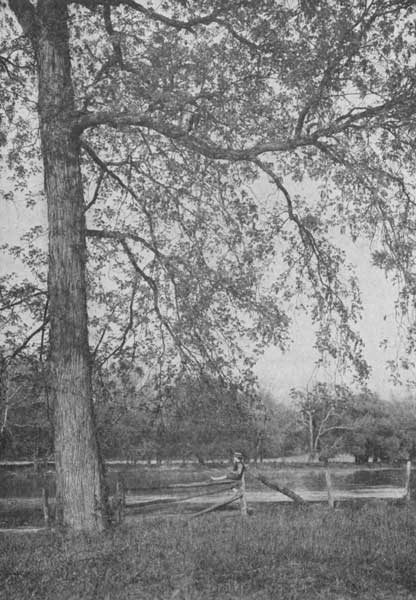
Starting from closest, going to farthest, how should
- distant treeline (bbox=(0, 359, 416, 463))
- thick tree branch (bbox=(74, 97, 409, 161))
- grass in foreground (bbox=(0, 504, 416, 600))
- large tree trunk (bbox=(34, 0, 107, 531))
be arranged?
grass in foreground (bbox=(0, 504, 416, 600)), thick tree branch (bbox=(74, 97, 409, 161)), large tree trunk (bbox=(34, 0, 107, 531)), distant treeline (bbox=(0, 359, 416, 463))

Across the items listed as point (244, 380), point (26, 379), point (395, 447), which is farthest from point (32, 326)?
point (395, 447)

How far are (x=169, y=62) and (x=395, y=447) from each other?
71.1m

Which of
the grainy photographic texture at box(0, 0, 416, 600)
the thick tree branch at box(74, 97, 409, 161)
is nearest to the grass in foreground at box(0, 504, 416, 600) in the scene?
the grainy photographic texture at box(0, 0, 416, 600)

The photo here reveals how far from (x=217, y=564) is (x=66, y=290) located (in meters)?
5.30

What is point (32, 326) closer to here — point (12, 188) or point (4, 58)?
point (12, 188)

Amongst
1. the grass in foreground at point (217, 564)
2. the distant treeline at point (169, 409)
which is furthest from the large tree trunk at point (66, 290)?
the distant treeline at point (169, 409)

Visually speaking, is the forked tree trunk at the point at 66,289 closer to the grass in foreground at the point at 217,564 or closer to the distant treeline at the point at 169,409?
the grass in foreground at the point at 217,564

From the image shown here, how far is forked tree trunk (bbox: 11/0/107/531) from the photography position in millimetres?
11391

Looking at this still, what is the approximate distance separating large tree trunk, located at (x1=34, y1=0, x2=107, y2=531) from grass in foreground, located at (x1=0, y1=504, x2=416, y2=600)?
28.7 inches

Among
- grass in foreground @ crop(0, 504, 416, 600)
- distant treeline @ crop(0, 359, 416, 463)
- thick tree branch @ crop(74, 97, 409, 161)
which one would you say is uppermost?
thick tree branch @ crop(74, 97, 409, 161)

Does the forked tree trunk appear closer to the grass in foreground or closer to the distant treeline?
the grass in foreground

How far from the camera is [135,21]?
484 inches

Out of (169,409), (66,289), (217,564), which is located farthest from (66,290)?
(217,564)

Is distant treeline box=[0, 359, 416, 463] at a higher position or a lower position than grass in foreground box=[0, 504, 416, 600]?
higher
